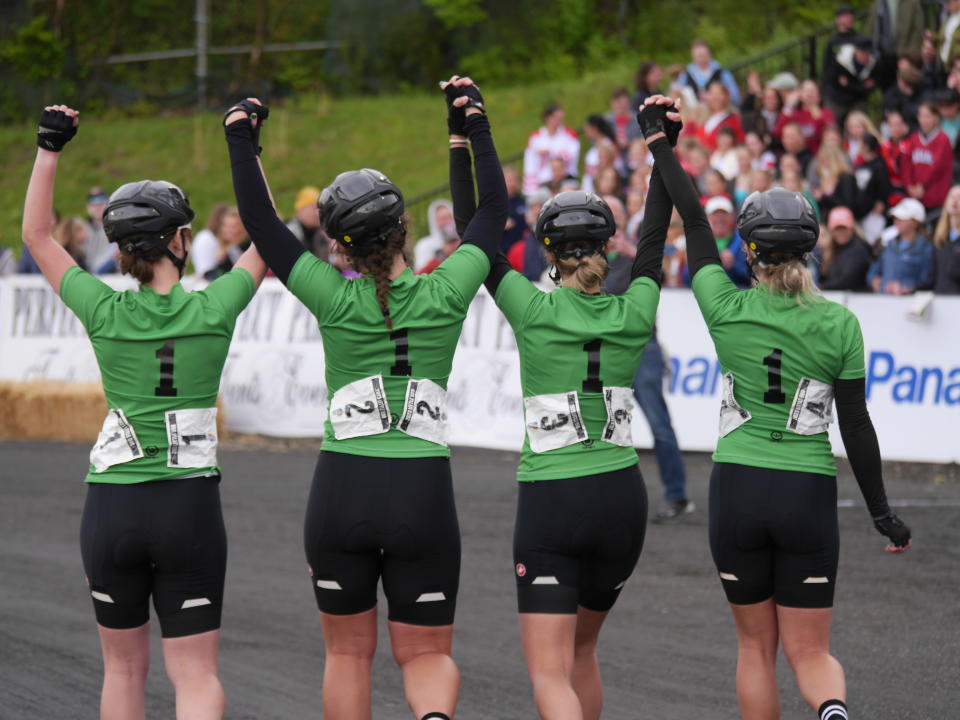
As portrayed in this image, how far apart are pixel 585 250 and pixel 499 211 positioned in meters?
0.36

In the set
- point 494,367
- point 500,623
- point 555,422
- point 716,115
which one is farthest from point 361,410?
point 716,115

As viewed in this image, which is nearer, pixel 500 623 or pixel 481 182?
pixel 481 182

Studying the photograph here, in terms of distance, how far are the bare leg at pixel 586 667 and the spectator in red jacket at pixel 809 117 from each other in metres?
13.4

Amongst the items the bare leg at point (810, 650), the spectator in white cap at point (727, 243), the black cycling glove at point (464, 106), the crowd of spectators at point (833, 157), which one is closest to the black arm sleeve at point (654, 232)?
the black cycling glove at point (464, 106)

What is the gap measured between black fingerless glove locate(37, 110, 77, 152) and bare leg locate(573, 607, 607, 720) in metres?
2.63

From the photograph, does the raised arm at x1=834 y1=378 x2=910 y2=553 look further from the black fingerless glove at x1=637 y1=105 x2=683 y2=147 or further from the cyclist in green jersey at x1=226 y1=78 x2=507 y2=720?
the cyclist in green jersey at x1=226 y1=78 x2=507 y2=720

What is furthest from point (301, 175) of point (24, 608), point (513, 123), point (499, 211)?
point (499, 211)

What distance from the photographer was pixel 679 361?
1477cm

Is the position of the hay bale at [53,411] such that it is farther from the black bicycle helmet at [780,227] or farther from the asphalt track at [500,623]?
the black bicycle helmet at [780,227]

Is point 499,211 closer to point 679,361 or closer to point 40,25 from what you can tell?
point 679,361

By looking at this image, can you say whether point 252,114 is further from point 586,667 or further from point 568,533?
point 586,667

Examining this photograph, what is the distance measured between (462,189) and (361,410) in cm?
109

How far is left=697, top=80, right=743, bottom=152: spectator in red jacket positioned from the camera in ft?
62.5

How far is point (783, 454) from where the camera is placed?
552cm
